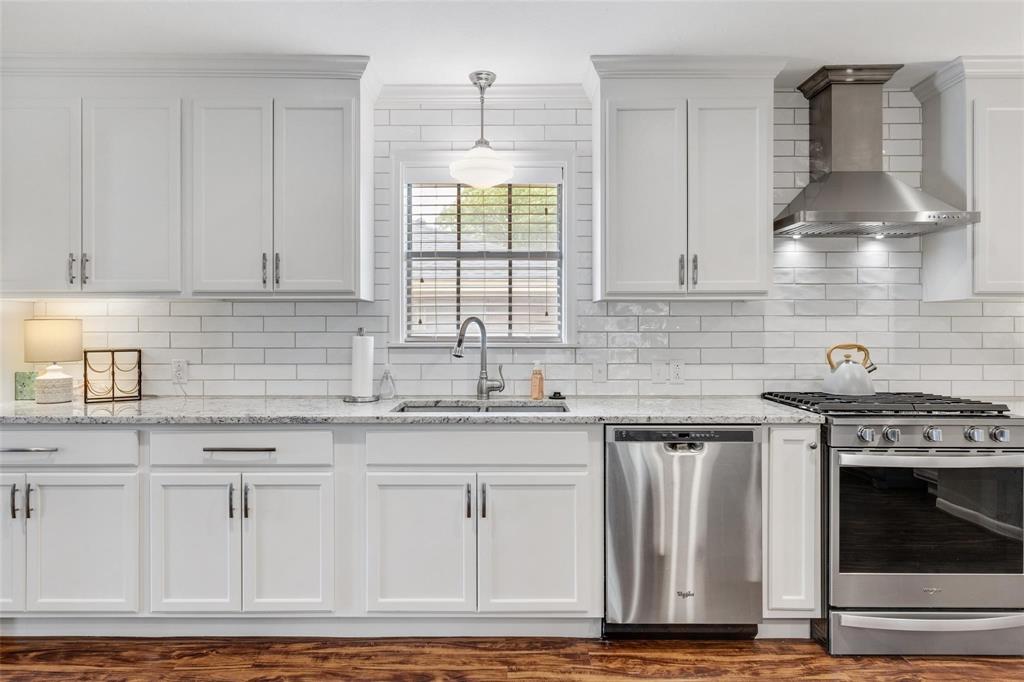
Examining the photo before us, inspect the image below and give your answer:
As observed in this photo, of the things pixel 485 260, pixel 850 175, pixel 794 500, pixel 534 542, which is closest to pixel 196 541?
pixel 534 542

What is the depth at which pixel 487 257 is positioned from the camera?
326cm

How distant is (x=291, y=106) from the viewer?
282 centimetres

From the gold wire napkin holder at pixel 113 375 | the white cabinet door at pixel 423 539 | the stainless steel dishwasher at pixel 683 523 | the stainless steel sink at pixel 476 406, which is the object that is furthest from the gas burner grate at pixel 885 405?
the gold wire napkin holder at pixel 113 375

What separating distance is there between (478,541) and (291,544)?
0.76 meters

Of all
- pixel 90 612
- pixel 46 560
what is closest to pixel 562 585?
pixel 90 612

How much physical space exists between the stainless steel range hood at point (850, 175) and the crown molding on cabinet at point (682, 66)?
37cm

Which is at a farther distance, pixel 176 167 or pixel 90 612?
pixel 176 167

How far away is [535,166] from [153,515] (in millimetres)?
2371

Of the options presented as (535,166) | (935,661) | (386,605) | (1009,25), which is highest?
(1009,25)

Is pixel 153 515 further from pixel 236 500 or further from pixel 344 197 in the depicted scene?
pixel 344 197

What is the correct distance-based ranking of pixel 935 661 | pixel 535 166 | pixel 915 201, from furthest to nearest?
pixel 535 166, pixel 915 201, pixel 935 661

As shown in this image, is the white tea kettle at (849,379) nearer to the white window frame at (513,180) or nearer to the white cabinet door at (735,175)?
the white cabinet door at (735,175)

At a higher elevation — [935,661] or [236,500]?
[236,500]

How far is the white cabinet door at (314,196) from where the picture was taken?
2.82 meters
